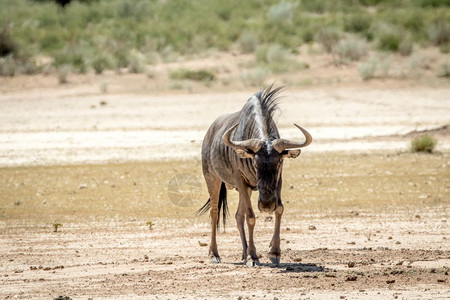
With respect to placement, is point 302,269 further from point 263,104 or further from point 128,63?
point 128,63

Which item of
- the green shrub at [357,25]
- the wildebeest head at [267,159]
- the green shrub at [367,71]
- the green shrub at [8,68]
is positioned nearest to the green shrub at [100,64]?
the green shrub at [8,68]

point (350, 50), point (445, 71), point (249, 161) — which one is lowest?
point (249, 161)

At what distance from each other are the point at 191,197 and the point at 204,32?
1042 inches

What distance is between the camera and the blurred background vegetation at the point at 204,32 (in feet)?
115

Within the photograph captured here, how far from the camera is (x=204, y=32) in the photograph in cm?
4247

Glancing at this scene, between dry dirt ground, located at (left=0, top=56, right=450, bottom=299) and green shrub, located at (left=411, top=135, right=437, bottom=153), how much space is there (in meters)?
0.23

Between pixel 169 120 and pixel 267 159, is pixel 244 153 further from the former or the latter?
pixel 169 120

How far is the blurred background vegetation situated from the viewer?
35062mm

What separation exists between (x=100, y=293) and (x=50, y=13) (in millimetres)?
44510

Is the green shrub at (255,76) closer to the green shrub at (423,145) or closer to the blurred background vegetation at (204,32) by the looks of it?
the blurred background vegetation at (204,32)

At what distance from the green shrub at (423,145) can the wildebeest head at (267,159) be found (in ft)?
37.8

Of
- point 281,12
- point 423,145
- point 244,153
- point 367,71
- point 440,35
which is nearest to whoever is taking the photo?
point 244,153

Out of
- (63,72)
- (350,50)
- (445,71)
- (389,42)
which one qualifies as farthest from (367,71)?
(63,72)

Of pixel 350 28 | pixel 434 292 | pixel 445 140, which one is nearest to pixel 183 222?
pixel 434 292
